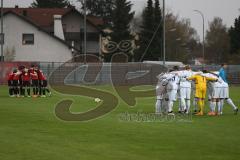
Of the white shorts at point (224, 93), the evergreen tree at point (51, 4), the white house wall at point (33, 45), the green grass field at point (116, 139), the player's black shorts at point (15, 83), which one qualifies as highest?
the evergreen tree at point (51, 4)

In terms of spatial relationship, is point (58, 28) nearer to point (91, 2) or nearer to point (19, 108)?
point (91, 2)

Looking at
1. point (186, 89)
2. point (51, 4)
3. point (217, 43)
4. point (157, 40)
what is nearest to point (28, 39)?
point (157, 40)

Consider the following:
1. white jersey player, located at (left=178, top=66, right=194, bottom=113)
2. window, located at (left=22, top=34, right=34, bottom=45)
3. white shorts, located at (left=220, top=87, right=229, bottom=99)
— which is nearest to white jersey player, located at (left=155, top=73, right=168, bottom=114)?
white jersey player, located at (left=178, top=66, right=194, bottom=113)

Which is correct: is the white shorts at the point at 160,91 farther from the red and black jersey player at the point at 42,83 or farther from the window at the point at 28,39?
the window at the point at 28,39

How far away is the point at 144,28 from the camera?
9606 centimetres

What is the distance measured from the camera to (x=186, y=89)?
26109mm

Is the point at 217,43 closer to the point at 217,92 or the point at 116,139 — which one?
the point at 217,92

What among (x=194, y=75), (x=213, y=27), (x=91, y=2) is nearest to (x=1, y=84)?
(x=194, y=75)

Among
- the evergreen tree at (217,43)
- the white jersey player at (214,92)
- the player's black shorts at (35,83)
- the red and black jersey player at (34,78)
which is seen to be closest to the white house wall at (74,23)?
the evergreen tree at (217,43)

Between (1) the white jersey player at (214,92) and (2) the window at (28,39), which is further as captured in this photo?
(2) the window at (28,39)

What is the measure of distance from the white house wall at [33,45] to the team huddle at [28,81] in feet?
128

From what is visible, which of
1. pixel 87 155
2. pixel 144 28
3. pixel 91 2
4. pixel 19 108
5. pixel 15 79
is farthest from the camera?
pixel 91 2

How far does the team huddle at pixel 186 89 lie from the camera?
25.0m

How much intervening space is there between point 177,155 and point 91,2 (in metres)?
106
